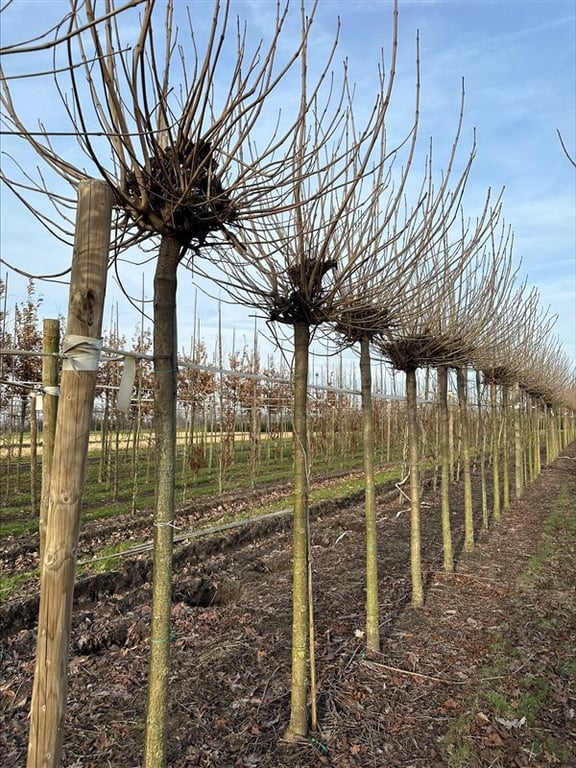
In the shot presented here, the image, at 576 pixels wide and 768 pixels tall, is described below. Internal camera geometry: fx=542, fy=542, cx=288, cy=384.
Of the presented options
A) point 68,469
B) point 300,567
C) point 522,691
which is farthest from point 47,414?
point 522,691

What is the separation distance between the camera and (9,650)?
4.32 m

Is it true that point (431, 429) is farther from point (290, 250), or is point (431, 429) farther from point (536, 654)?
point (290, 250)

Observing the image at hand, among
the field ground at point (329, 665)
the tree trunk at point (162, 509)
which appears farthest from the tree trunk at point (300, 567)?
the tree trunk at point (162, 509)

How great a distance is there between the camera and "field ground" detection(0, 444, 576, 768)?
316cm

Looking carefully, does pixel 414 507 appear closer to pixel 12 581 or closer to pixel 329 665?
pixel 329 665

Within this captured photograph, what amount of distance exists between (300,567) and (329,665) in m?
1.37

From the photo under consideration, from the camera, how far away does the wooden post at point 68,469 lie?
1.67 meters

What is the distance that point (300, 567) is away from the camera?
321 cm

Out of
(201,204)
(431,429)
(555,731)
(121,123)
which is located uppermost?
(121,123)

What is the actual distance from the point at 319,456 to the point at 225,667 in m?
17.2

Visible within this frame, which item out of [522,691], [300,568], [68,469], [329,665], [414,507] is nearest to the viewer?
[68,469]

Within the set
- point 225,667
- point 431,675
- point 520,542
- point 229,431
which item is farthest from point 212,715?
point 229,431

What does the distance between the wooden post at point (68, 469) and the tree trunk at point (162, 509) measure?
0.35 meters

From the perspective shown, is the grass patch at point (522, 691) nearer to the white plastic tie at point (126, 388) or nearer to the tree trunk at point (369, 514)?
the tree trunk at point (369, 514)
